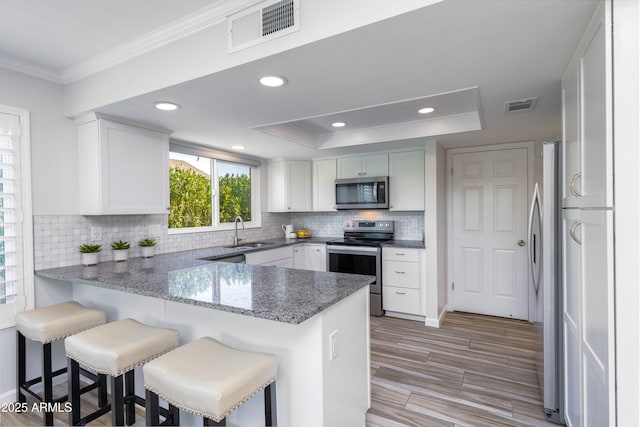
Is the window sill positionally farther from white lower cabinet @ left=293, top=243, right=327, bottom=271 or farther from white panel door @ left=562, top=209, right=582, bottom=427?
white panel door @ left=562, top=209, right=582, bottom=427

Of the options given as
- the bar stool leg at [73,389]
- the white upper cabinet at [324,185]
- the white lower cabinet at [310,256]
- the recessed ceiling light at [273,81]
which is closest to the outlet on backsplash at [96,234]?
the bar stool leg at [73,389]

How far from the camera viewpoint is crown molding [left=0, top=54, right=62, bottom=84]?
7.31 feet

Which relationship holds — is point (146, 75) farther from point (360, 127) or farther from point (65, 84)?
point (360, 127)

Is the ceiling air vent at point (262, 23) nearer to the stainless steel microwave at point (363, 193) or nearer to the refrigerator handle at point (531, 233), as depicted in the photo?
the refrigerator handle at point (531, 233)

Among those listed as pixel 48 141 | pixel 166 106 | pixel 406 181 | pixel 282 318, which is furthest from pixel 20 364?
pixel 406 181

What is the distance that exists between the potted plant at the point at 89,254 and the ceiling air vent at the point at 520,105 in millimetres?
3301

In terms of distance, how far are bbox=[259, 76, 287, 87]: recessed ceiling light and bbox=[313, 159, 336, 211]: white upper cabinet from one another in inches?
106

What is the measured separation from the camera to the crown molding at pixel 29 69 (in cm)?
223

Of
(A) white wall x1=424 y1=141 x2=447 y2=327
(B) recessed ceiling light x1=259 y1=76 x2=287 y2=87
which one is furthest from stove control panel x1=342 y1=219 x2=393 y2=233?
(B) recessed ceiling light x1=259 y1=76 x2=287 y2=87

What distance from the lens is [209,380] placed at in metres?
1.28

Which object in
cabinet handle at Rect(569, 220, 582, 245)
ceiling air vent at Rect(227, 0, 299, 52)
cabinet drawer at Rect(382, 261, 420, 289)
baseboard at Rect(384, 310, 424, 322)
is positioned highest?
ceiling air vent at Rect(227, 0, 299, 52)

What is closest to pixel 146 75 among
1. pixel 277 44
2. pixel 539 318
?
pixel 277 44

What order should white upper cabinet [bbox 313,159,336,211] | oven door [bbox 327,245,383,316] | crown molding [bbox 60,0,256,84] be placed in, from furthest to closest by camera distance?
white upper cabinet [bbox 313,159,336,211]
oven door [bbox 327,245,383,316]
crown molding [bbox 60,0,256,84]

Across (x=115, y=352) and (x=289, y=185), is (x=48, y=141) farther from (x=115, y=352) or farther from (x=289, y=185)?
(x=289, y=185)
